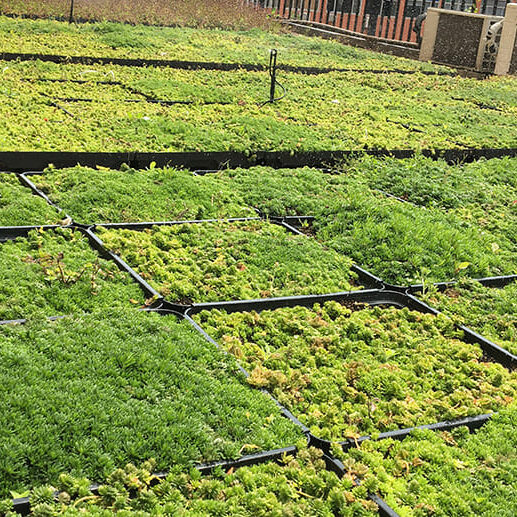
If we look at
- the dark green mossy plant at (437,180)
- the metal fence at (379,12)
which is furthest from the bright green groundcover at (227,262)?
the metal fence at (379,12)

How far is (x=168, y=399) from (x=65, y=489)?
66 cm

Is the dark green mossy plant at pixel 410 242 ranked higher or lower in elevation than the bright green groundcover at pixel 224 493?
higher

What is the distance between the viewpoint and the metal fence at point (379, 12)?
23969 mm

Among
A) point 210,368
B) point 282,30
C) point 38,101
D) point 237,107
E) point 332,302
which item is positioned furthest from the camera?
point 282,30

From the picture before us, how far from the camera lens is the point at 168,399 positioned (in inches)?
124

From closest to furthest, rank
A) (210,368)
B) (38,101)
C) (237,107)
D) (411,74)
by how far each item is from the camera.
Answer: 1. (210,368)
2. (38,101)
3. (237,107)
4. (411,74)

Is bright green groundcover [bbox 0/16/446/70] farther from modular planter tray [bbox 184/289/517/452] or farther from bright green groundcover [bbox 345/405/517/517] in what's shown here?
bright green groundcover [bbox 345/405/517/517]

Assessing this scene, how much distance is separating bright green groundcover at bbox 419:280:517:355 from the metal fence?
17.8 m

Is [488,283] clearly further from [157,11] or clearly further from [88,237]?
[157,11]

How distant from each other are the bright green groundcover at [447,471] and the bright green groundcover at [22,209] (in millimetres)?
3199

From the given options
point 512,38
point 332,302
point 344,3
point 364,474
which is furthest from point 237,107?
point 344,3

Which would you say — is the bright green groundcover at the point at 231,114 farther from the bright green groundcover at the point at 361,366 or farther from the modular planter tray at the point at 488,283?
the bright green groundcover at the point at 361,366

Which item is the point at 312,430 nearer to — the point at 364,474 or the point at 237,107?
the point at 364,474

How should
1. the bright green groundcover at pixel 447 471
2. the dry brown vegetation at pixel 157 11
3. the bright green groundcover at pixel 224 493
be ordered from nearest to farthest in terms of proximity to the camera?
1. the bright green groundcover at pixel 224 493
2. the bright green groundcover at pixel 447 471
3. the dry brown vegetation at pixel 157 11
